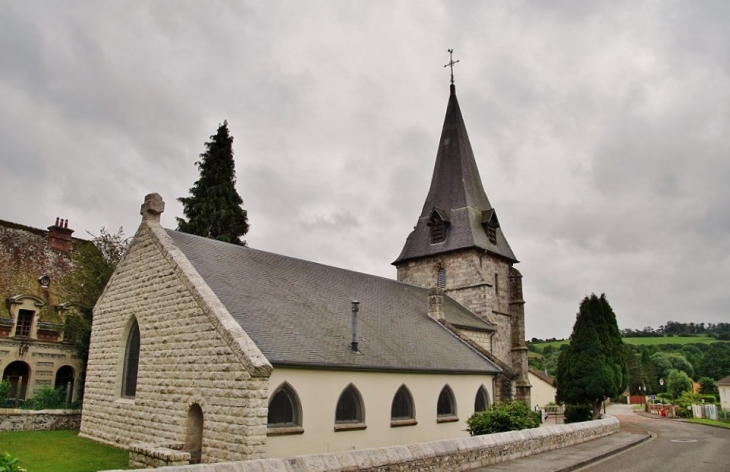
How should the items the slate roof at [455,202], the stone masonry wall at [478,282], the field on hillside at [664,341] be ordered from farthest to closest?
the field on hillside at [664,341] → the slate roof at [455,202] → the stone masonry wall at [478,282]

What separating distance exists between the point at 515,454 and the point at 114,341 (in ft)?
41.5

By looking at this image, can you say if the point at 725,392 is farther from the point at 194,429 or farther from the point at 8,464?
the point at 8,464

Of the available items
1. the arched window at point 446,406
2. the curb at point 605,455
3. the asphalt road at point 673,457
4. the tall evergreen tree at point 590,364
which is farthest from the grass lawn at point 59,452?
the tall evergreen tree at point 590,364

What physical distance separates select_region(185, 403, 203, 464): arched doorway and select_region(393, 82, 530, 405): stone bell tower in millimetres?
17152

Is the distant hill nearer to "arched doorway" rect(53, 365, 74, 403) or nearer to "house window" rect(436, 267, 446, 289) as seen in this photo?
"house window" rect(436, 267, 446, 289)

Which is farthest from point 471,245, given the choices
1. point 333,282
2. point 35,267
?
point 35,267

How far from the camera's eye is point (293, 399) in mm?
13484

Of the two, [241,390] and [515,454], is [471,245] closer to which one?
[515,454]

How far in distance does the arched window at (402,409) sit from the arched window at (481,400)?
4629mm

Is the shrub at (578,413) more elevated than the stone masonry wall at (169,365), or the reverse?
Answer: the stone masonry wall at (169,365)

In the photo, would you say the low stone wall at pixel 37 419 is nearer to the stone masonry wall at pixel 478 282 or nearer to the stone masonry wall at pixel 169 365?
the stone masonry wall at pixel 169 365

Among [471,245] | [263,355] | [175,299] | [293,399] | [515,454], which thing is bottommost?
[515,454]

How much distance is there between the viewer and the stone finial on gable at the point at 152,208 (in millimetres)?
17078

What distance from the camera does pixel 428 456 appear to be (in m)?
10.4
